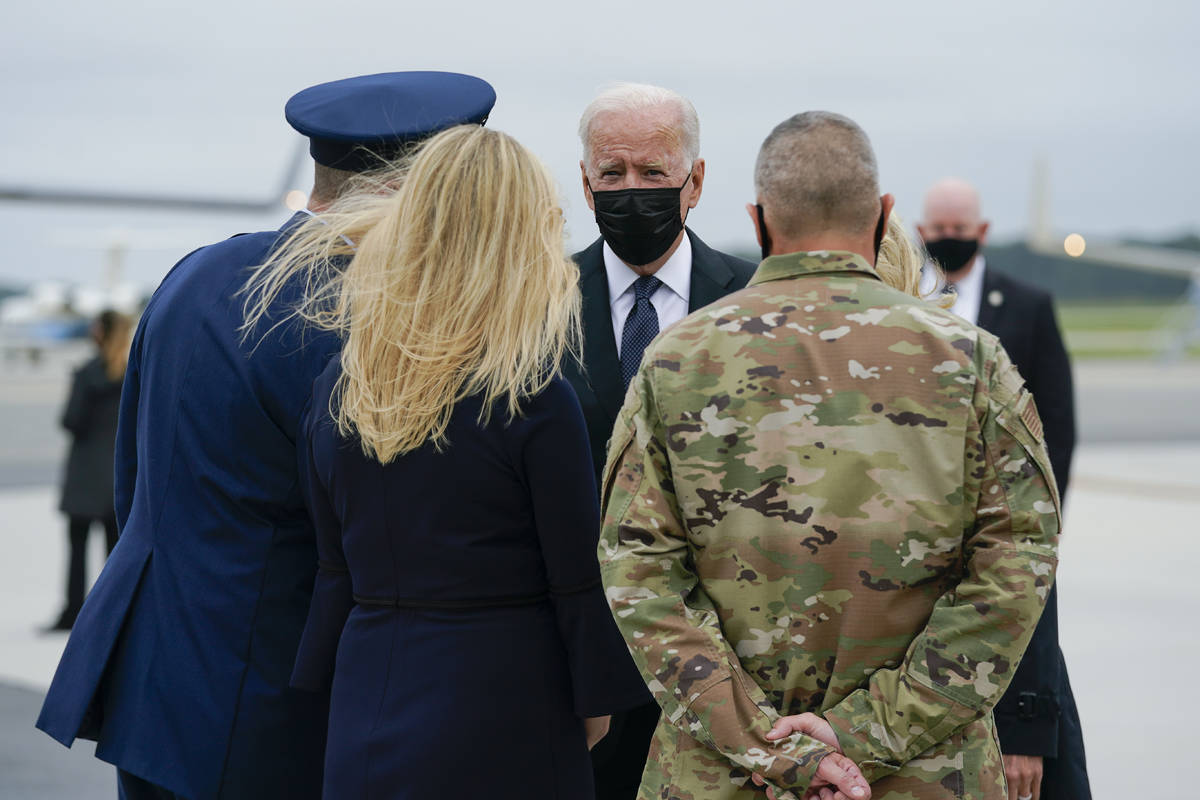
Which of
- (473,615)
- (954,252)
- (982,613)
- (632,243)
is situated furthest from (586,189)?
(954,252)

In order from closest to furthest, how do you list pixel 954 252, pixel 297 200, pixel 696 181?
pixel 696 181, pixel 954 252, pixel 297 200

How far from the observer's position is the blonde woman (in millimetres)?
1920

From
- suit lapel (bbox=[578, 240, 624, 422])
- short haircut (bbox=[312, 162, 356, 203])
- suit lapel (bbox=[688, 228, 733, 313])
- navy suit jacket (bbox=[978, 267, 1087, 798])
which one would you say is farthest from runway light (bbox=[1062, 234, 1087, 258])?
short haircut (bbox=[312, 162, 356, 203])

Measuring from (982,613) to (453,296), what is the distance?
94cm

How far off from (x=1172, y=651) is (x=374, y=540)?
18.8 feet

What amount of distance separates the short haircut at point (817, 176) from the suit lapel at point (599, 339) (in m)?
0.79

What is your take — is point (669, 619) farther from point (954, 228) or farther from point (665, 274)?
point (954, 228)

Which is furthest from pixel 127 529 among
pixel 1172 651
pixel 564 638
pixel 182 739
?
pixel 1172 651

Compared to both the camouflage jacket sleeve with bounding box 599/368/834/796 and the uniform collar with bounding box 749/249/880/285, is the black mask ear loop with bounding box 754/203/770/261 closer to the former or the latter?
the uniform collar with bounding box 749/249/880/285

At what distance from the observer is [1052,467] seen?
105 inches

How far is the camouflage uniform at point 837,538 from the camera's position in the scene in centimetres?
172

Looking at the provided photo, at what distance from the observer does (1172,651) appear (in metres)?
6.46

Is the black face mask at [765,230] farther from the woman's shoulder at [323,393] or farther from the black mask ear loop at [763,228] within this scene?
the woman's shoulder at [323,393]

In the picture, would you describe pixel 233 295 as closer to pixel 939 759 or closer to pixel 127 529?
pixel 127 529
